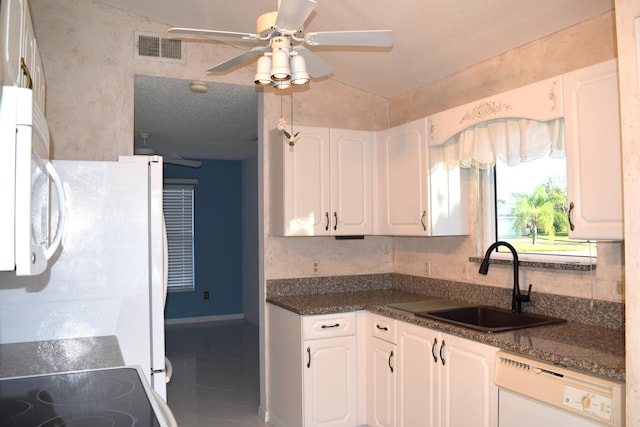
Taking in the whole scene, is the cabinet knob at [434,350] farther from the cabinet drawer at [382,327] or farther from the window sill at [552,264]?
the window sill at [552,264]

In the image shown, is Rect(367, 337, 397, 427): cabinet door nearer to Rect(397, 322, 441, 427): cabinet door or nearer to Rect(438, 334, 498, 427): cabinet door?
Rect(397, 322, 441, 427): cabinet door

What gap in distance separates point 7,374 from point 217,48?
276cm

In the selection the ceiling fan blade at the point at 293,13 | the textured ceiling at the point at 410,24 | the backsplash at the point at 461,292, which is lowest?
the backsplash at the point at 461,292

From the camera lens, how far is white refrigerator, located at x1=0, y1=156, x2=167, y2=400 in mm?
2275

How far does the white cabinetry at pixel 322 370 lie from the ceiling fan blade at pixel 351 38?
1.82m

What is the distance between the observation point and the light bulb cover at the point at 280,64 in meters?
2.05

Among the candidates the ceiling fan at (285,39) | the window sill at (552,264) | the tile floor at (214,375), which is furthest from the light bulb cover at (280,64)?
the tile floor at (214,375)

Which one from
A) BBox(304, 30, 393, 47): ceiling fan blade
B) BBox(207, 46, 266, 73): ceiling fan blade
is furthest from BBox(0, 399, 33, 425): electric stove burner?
BBox(304, 30, 393, 47): ceiling fan blade

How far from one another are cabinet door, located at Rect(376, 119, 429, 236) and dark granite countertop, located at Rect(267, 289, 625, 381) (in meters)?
Result: 0.58

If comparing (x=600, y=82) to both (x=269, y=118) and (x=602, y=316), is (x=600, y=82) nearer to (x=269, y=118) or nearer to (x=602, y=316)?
(x=602, y=316)

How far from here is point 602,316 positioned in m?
2.59

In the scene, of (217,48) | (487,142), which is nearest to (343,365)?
(487,142)

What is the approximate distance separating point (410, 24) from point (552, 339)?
1.92 m

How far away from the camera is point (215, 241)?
8.08 metres
